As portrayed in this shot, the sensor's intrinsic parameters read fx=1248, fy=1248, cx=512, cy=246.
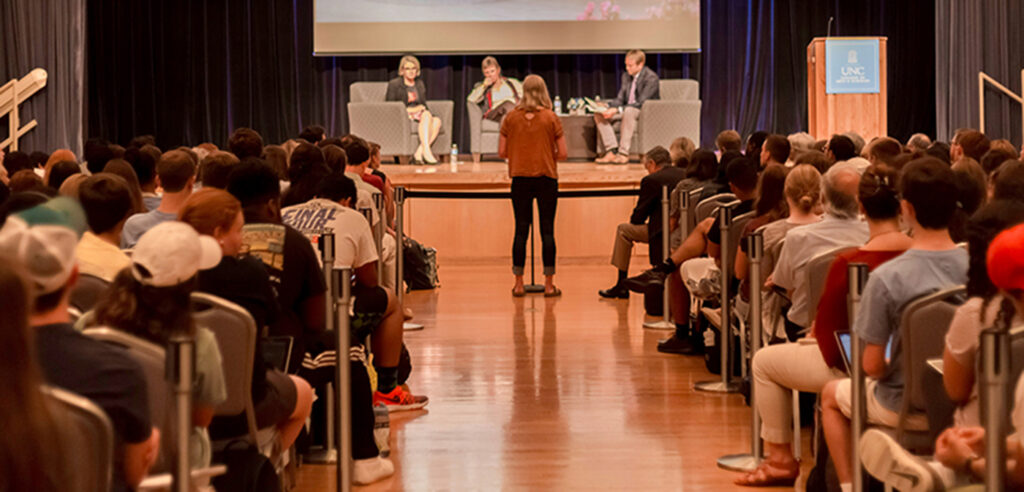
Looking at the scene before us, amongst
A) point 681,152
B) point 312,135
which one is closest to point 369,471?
point 681,152

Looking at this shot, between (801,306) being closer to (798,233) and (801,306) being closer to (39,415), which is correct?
(798,233)

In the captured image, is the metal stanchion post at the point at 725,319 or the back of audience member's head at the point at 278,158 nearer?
the metal stanchion post at the point at 725,319

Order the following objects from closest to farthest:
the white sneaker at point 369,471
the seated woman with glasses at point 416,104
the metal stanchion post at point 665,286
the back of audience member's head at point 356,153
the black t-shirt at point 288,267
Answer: the black t-shirt at point 288,267
the white sneaker at point 369,471
the back of audience member's head at point 356,153
the metal stanchion post at point 665,286
the seated woman with glasses at point 416,104

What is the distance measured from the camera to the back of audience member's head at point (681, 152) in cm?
754

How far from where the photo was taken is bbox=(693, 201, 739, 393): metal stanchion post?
4.81 metres

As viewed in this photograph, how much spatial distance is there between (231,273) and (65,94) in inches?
354

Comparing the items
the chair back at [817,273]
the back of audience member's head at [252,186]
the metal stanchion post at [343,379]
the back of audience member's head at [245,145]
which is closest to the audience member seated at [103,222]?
the back of audience member's head at [252,186]

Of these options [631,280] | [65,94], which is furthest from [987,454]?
[65,94]

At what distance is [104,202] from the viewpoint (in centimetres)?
347

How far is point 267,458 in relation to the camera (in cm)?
295

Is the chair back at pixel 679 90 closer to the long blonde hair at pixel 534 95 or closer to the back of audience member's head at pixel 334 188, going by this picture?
the long blonde hair at pixel 534 95

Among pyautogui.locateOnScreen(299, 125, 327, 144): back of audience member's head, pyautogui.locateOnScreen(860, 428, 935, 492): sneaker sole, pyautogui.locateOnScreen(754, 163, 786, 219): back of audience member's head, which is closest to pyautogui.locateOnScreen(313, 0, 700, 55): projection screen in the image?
pyautogui.locateOnScreen(299, 125, 327, 144): back of audience member's head

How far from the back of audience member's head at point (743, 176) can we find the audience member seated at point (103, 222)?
2861 mm

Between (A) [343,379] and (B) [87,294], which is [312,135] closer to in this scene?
(A) [343,379]
